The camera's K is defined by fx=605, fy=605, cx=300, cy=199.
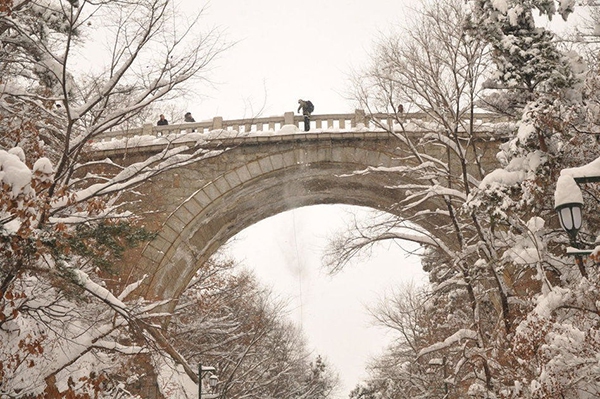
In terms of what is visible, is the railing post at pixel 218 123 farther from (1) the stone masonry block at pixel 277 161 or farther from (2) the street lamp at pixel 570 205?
(2) the street lamp at pixel 570 205

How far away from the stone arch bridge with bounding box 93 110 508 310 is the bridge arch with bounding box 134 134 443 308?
3 centimetres

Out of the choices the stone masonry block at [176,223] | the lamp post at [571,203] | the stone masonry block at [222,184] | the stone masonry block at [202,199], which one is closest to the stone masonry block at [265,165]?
the stone masonry block at [222,184]

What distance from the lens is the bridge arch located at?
16.4 meters

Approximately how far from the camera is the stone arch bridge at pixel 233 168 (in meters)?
16.3

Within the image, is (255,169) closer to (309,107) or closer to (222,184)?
(222,184)

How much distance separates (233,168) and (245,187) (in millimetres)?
629

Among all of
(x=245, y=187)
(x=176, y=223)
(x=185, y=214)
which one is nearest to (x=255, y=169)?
(x=245, y=187)

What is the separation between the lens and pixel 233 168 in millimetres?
16797

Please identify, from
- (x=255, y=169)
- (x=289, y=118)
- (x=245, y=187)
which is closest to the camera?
(x=255, y=169)

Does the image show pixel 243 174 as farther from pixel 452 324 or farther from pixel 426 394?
pixel 426 394

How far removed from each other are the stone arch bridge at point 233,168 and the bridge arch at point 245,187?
3cm

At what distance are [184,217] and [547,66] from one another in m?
10.0

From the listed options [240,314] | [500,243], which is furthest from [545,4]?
[240,314]

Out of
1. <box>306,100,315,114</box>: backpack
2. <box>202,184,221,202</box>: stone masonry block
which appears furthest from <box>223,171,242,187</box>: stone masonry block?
<box>306,100,315,114</box>: backpack
